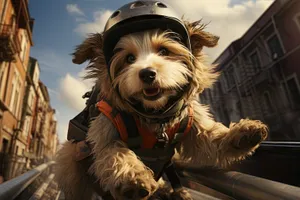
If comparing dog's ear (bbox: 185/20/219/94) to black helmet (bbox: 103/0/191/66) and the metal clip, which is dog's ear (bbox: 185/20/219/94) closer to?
black helmet (bbox: 103/0/191/66)

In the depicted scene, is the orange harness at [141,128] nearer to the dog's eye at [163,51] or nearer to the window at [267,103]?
the dog's eye at [163,51]

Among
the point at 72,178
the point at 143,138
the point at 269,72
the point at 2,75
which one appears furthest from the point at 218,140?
the point at 269,72

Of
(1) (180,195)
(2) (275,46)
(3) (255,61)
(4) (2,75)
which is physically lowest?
(1) (180,195)

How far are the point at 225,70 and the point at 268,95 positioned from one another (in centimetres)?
636

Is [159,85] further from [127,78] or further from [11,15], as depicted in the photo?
[11,15]

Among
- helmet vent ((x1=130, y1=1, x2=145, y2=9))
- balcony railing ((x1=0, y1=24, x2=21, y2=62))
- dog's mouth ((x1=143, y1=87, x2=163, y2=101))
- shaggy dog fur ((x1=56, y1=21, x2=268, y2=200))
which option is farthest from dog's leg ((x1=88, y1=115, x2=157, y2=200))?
balcony railing ((x1=0, y1=24, x2=21, y2=62))

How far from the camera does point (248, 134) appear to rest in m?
1.70

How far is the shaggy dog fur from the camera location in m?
1.68

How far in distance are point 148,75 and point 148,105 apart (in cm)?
26

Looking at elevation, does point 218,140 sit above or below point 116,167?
above

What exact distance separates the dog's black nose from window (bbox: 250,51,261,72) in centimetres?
2052

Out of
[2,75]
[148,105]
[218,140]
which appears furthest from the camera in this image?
[2,75]

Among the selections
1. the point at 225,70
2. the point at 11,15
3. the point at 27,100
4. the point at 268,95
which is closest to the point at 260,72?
the point at 268,95

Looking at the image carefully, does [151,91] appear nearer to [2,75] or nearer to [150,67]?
[150,67]
